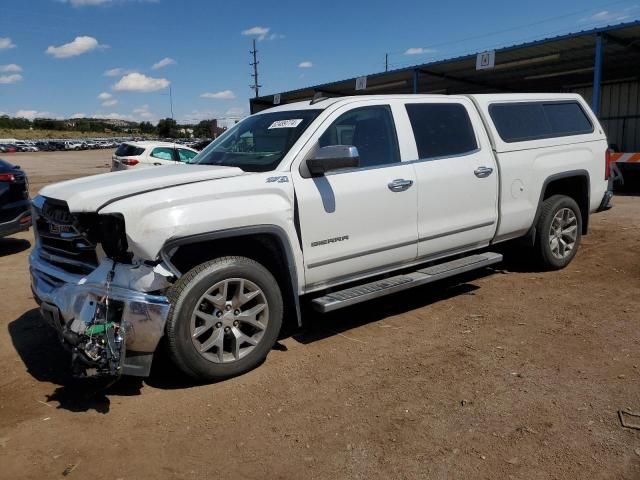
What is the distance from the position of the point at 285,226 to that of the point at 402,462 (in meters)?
1.82

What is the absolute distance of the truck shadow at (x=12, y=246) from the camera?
8391 millimetres

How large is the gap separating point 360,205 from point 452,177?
1150 millimetres

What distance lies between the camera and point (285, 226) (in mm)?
3969

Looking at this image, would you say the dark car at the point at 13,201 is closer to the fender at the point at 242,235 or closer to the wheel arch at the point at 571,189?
the fender at the point at 242,235

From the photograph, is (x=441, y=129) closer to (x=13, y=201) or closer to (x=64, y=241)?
(x=64, y=241)

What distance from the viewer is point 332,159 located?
4.05 metres

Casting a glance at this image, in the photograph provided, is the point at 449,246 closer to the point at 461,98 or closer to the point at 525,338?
the point at 525,338

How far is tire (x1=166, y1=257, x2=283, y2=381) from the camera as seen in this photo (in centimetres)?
352

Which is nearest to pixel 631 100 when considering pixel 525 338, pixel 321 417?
pixel 525 338

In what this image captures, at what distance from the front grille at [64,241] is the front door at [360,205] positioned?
4.99 ft

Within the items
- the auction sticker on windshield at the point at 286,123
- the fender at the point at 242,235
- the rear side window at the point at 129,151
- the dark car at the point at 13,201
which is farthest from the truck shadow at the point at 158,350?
the rear side window at the point at 129,151

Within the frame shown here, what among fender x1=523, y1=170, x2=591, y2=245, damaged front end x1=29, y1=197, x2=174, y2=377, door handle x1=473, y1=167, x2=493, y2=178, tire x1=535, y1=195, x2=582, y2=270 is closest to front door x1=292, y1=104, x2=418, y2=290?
door handle x1=473, y1=167, x2=493, y2=178

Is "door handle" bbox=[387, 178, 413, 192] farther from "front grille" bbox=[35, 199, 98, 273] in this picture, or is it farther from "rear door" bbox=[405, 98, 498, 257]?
"front grille" bbox=[35, 199, 98, 273]

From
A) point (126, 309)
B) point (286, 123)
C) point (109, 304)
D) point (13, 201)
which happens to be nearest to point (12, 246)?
point (13, 201)
